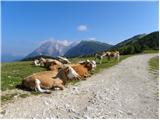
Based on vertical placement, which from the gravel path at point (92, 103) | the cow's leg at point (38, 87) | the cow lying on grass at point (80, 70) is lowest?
the gravel path at point (92, 103)

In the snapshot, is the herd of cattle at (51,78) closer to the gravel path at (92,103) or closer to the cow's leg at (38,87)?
the cow's leg at (38,87)

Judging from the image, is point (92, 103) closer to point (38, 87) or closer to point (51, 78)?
point (38, 87)

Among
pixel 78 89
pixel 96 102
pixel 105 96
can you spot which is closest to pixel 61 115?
pixel 96 102

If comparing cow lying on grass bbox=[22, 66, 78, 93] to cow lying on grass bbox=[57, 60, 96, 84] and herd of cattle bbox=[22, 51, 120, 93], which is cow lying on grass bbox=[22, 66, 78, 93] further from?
cow lying on grass bbox=[57, 60, 96, 84]

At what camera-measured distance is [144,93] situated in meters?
14.0

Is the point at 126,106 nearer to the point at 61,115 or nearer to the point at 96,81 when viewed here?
the point at 61,115

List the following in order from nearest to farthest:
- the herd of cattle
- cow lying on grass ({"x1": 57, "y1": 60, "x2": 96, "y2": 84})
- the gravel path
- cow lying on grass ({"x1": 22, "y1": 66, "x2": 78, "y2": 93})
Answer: the gravel path → cow lying on grass ({"x1": 22, "y1": 66, "x2": 78, "y2": 93}) → the herd of cattle → cow lying on grass ({"x1": 57, "y1": 60, "x2": 96, "y2": 84})

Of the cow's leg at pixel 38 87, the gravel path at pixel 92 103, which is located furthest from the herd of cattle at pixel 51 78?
the gravel path at pixel 92 103

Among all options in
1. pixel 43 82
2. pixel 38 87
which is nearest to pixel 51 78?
pixel 43 82

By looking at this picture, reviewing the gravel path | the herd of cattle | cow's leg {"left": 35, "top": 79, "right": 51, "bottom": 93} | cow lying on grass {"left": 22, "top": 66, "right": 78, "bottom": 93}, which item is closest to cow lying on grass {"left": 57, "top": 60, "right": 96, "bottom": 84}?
the herd of cattle

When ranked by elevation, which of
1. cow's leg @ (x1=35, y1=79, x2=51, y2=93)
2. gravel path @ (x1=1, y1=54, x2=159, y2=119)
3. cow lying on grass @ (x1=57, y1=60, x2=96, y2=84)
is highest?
cow lying on grass @ (x1=57, y1=60, x2=96, y2=84)

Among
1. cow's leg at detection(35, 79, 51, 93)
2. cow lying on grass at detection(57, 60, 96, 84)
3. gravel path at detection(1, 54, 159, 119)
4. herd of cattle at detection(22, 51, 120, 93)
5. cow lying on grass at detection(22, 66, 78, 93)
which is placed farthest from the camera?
cow lying on grass at detection(57, 60, 96, 84)

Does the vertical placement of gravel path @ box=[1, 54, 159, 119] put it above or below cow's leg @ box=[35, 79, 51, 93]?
below

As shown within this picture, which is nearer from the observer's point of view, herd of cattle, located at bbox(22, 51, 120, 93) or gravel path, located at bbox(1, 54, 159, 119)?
gravel path, located at bbox(1, 54, 159, 119)
